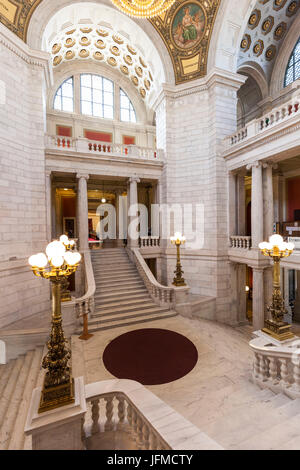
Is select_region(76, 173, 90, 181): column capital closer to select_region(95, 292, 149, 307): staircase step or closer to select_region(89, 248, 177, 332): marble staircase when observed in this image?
select_region(89, 248, 177, 332): marble staircase

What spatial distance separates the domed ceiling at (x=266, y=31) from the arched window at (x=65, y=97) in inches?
444

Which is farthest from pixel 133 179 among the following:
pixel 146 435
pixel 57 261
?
pixel 146 435

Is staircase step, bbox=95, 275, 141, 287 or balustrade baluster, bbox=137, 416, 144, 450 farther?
staircase step, bbox=95, 275, 141, 287

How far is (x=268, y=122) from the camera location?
10.1 m

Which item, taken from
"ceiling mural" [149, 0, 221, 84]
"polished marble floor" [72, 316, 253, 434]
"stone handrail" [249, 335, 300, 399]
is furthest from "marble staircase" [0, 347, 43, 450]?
"ceiling mural" [149, 0, 221, 84]

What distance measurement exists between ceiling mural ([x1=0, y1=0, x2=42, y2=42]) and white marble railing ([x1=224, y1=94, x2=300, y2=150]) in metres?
10.6

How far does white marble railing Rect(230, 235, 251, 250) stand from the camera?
10738 millimetres

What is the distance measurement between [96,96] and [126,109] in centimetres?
236

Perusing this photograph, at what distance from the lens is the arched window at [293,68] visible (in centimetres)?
1279

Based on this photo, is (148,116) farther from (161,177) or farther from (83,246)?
(83,246)

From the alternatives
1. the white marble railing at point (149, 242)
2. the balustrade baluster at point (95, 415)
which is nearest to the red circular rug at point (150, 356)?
the balustrade baluster at point (95, 415)

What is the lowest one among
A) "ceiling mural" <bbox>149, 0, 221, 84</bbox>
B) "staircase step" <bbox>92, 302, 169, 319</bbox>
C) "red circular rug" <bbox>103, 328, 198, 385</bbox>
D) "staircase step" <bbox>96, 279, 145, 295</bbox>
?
"red circular rug" <bbox>103, 328, 198, 385</bbox>

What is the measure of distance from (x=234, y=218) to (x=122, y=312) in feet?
25.3

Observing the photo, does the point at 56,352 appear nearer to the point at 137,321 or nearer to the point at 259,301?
the point at 137,321
